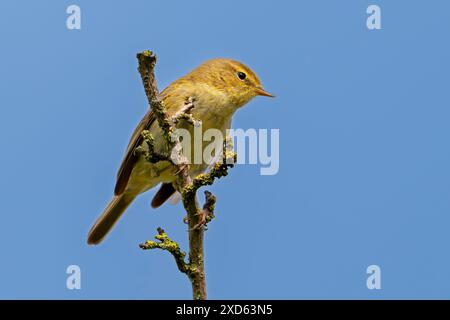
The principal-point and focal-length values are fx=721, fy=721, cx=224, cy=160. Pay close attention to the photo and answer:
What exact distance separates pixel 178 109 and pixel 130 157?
0.76 m

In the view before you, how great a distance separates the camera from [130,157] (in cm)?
784

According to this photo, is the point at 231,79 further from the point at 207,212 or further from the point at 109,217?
the point at 207,212

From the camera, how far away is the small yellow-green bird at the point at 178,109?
25.3ft

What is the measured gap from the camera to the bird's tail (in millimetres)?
8523

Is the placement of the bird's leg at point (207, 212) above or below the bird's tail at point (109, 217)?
below

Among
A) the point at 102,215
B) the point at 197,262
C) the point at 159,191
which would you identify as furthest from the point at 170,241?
the point at 102,215

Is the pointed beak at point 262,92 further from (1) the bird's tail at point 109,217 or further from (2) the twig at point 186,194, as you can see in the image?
(2) the twig at point 186,194

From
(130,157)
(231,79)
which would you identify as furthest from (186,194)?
(231,79)

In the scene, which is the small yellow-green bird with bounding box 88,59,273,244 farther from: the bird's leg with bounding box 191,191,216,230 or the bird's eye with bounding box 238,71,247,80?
the bird's leg with bounding box 191,191,216,230

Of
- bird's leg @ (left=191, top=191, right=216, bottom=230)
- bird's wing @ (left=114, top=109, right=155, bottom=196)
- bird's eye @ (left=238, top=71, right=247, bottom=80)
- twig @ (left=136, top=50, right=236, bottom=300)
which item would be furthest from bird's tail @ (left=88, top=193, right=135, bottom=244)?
bird's leg @ (left=191, top=191, right=216, bottom=230)

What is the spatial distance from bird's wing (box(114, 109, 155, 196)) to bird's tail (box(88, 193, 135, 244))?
62 centimetres

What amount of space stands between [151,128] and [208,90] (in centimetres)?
75

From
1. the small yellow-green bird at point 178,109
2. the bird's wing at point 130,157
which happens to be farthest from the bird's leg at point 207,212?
the bird's wing at point 130,157

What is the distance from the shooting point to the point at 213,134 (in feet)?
25.0
